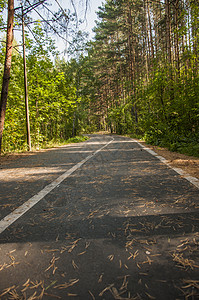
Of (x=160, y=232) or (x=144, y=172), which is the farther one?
(x=144, y=172)

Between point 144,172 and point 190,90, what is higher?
point 190,90

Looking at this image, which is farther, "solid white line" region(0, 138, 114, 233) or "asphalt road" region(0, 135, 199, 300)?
"solid white line" region(0, 138, 114, 233)

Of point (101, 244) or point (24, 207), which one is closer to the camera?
point (101, 244)

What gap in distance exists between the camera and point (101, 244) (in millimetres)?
2059

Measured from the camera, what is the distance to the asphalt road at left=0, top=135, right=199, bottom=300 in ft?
4.93

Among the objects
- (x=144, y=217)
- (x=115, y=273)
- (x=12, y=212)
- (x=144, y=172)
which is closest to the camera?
(x=115, y=273)

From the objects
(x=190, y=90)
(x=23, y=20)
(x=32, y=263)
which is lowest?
(x=32, y=263)

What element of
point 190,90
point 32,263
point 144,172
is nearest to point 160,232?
point 32,263

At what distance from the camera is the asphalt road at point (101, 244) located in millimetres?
1502

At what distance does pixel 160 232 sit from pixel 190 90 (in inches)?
378

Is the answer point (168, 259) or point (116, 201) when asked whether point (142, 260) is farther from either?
point (116, 201)

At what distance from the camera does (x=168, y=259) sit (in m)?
1.79

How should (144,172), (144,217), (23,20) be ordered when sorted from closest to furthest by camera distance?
(144,217) < (144,172) < (23,20)

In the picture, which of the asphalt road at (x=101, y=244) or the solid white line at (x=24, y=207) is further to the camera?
the solid white line at (x=24, y=207)
